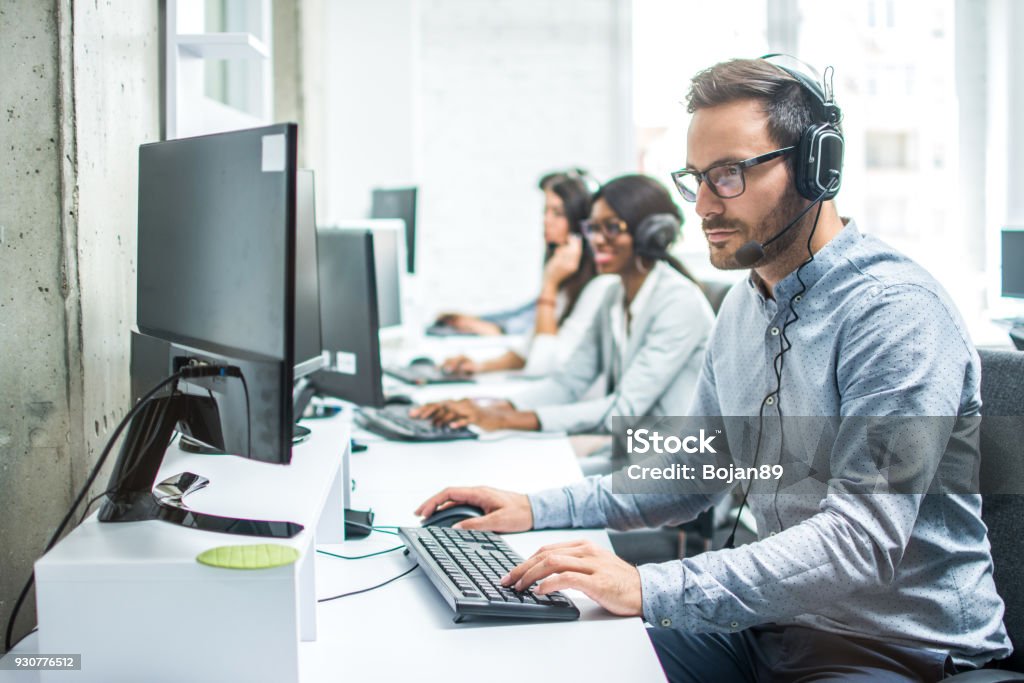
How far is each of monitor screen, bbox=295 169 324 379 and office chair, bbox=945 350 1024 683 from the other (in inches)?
40.6

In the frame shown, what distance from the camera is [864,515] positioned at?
1.00 metres

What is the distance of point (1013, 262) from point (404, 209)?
2184 millimetres

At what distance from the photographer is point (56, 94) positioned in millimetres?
1080

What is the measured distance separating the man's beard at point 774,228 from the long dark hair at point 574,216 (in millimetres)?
1814

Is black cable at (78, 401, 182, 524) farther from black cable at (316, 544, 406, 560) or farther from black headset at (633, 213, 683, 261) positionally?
black headset at (633, 213, 683, 261)

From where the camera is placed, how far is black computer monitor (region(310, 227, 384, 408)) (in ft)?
5.82

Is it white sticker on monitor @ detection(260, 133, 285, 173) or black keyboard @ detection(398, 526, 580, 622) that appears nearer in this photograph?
white sticker on monitor @ detection(260, 133, 285, 173)

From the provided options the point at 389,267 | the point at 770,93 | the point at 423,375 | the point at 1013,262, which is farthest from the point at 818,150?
the point at 423,375

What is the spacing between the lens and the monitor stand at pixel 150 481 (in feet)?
2.96

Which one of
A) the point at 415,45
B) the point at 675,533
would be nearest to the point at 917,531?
the point at 675,533

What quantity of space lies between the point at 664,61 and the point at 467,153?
118 cm

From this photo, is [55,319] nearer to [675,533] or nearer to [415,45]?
[675,533]

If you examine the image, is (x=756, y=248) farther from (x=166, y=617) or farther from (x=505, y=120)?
(x=505, y=120)

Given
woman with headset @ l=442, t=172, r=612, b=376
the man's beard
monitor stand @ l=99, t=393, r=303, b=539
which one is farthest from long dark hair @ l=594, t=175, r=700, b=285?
monitor stand @ l=99, t=393, r=303, b=539
